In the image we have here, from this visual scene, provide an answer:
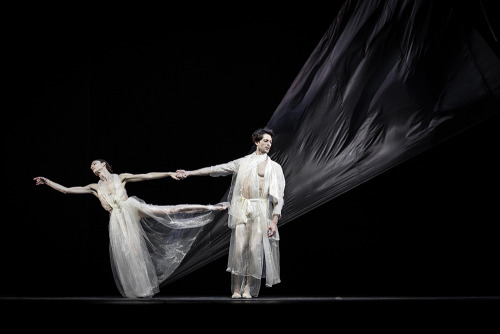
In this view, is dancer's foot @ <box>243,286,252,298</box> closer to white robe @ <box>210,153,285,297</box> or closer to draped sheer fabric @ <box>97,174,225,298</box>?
white robe @ <box>210,153,285,297</box>

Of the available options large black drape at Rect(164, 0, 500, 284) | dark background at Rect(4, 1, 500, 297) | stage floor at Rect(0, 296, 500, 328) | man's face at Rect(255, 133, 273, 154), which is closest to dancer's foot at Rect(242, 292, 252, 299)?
large black drape at Rect(164, 0, 500, 284)

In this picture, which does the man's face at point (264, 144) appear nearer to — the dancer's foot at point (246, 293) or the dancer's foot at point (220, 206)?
the dancer's foot at point (220, 206)

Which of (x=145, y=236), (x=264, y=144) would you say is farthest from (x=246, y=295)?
(x=264, y=144)

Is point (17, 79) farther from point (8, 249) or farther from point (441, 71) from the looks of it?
point (441, 71)

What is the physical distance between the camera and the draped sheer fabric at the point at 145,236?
177 inches

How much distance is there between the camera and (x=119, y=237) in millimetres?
4516

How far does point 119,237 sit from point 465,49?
8.67ft

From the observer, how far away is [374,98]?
4.43m

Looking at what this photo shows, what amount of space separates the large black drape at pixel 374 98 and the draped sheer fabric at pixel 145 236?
0.11 meters

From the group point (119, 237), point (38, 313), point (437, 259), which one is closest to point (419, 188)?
point (437, 259)

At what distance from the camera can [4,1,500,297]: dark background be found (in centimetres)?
511

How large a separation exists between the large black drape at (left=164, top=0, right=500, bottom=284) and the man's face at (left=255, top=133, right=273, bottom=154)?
0.20 meters

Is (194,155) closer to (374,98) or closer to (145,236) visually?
(145,236)

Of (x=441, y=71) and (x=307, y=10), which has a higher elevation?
(x=307, y=10)
